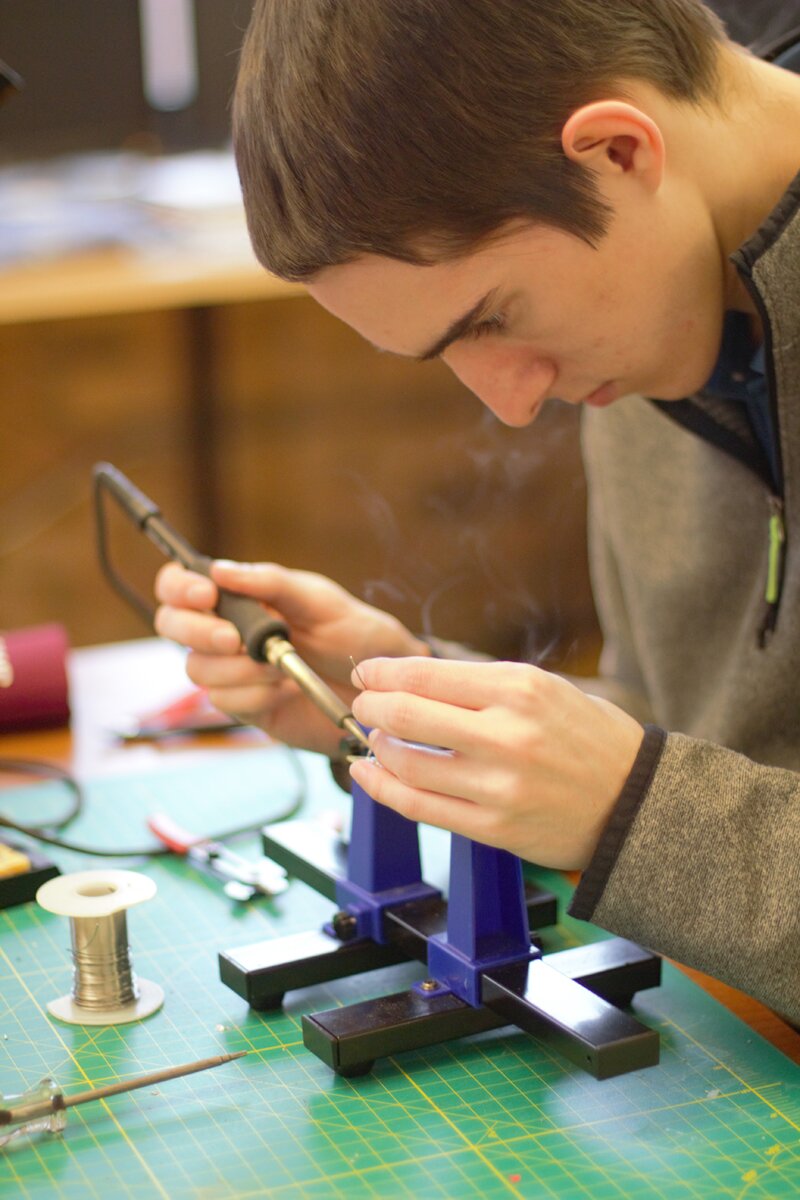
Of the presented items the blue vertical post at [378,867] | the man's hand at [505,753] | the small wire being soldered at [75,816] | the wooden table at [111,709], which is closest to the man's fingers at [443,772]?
the man's hand at [505,753]

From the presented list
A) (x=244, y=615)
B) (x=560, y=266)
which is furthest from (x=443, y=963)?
(x=560, y=266)

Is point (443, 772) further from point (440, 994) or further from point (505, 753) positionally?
point (440, 994)

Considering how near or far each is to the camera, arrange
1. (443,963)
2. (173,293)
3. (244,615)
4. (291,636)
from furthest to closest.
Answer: (173,293) → (291,636) → (244,615) → (443,963)

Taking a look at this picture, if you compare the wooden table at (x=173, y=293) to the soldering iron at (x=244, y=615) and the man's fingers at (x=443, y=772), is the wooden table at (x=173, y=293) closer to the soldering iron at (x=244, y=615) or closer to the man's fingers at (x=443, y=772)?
the soldering iron at (x=244, y=615)

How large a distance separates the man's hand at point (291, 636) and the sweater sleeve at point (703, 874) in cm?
40

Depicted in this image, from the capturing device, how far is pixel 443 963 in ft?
3.39

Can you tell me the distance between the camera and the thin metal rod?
36.3 inches

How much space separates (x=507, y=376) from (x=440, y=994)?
0.44m

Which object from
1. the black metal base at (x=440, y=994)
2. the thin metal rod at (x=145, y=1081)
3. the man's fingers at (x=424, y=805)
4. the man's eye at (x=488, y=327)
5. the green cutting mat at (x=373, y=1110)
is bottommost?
the green cutting mat at (x=373, y=1110)

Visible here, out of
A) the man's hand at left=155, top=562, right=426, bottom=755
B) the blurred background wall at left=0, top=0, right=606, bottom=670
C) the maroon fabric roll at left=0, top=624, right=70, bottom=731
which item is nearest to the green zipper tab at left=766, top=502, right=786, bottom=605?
the man's hand at left=155, top=562, right=426, bottom=755

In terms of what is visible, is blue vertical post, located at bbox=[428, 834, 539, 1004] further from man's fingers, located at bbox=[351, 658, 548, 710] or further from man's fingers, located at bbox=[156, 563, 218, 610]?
man's fingers, located at bbox=[156, 563, 218, 610]

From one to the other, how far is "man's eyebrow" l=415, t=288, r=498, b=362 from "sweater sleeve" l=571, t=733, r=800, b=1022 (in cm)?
32

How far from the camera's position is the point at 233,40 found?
10.5 feet

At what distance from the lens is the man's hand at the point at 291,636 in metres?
1.33
